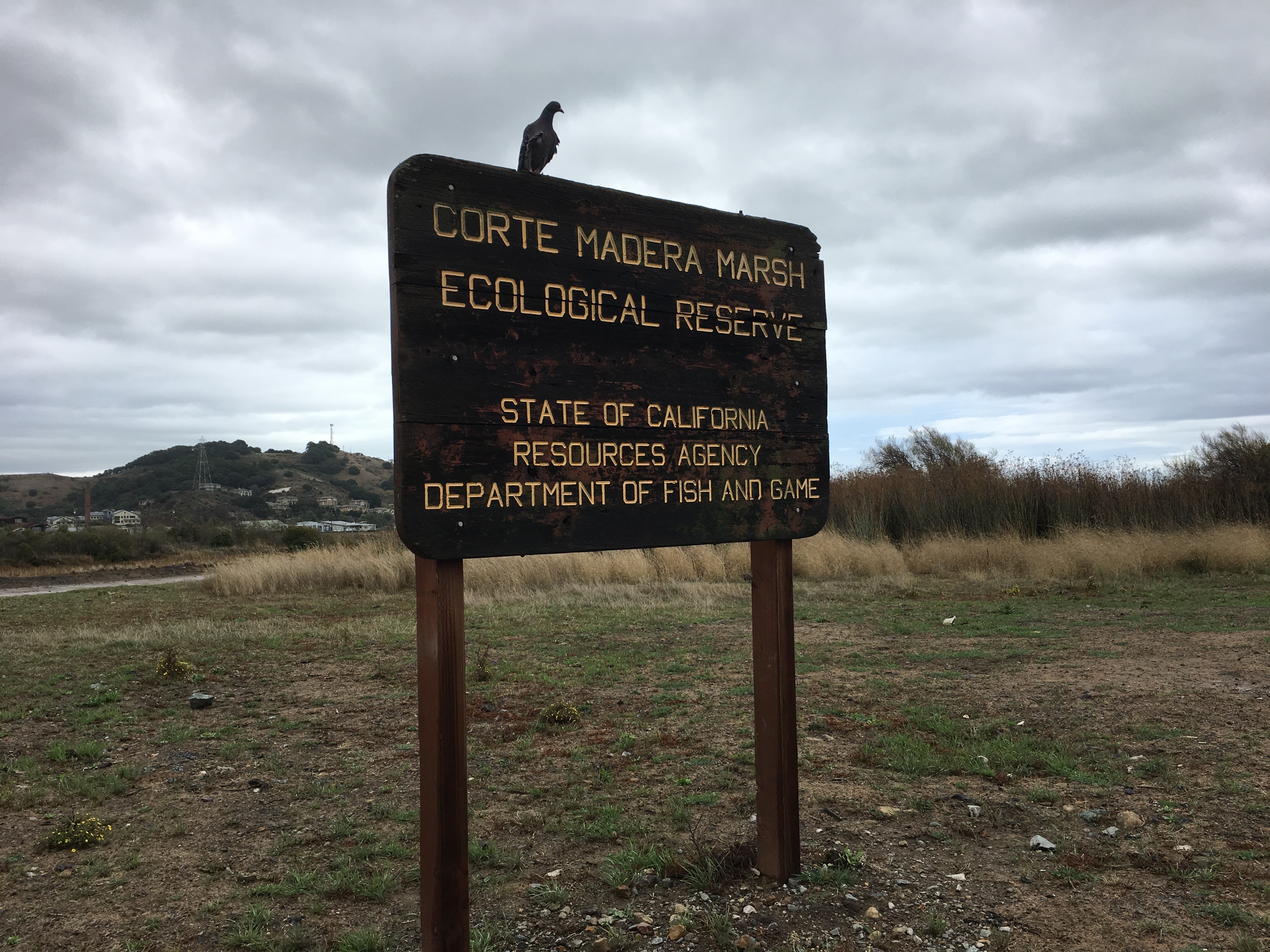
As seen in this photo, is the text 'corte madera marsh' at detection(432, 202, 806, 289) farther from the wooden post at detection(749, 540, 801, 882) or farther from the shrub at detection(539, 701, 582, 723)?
the shrub at detection(539, 701, 582, 723)

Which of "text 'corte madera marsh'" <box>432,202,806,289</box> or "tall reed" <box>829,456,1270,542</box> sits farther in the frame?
"tall reed" <box>829,456,1270,542</box>

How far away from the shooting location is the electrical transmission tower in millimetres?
71938

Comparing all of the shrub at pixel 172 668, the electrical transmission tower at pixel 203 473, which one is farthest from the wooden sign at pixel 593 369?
the electrical transmission tower at pixel 203 473

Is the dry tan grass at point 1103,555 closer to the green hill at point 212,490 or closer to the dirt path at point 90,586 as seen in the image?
the dirt path at point 90,586

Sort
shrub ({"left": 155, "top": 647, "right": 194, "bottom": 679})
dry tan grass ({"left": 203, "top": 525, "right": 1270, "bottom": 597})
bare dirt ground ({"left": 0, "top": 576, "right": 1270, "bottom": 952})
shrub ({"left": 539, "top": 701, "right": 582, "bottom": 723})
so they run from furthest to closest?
dry tan grass ({"left": 203, "top": 525, "right": 1270, "bottom": 597}) → shrub ({"left": 155, "top": 647, "right": 194, "bottom": 679}) → shrub ({"left": 539, "top": 701, "right": 582, "bottom": 723}) → bare dirt ground ({"left": 0, "top": 576, "right": 1270, "bottom": 952})

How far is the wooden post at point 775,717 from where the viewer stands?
130 inches

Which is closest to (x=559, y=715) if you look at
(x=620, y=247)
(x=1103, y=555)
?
(x=620, y=247)

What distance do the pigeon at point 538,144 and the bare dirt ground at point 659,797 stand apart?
300cm

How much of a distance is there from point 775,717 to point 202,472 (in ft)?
269

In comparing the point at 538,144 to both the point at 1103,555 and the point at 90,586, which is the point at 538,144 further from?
the point at 90,586

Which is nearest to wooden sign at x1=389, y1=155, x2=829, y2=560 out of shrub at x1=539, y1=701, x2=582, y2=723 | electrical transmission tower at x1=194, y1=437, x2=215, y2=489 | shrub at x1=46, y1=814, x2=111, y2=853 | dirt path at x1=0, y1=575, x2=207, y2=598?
shrub at x1=46, y1=814, x2=111, y2=853

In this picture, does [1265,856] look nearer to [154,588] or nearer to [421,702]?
[421,702]

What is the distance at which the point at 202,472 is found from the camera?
2916 inches

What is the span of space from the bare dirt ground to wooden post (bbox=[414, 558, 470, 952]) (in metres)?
0.47
